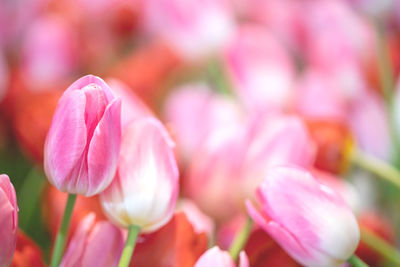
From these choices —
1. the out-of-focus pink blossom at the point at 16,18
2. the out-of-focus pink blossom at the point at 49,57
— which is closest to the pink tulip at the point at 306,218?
the out-of-focus pink blossom at the point at 49,57

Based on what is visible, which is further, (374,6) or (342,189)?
(374,6)

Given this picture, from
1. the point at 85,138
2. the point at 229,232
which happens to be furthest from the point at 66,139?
the point at 229,232

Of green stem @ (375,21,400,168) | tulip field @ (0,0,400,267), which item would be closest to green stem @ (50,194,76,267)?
tulip field @ (0,0,400,267)

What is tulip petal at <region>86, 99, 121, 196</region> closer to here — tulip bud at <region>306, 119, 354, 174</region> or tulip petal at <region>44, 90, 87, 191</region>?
tulip petal at <region>44, 90, 87, 191</region>

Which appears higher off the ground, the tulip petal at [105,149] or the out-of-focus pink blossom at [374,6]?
the out-of-focus pink blossom at [374,6]

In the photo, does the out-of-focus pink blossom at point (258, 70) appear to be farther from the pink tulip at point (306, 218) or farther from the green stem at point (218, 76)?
the pink tulip at point (306, 218)

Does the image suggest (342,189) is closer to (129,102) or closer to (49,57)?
(129,102)
